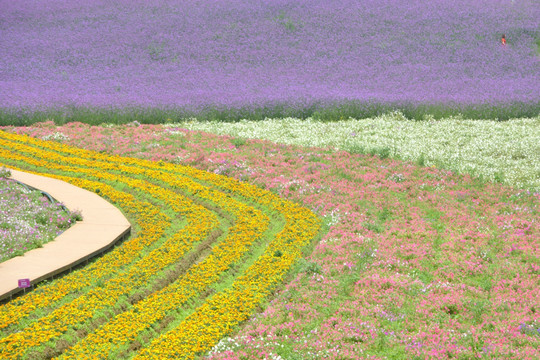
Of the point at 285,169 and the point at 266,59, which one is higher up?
the point at 266,59

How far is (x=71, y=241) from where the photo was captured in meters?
13.3

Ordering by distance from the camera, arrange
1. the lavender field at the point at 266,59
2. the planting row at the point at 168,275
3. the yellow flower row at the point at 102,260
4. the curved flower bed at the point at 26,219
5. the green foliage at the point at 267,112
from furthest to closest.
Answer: the lavender field at the point at 266,59 → the green foliage at the point at 267,112 → the curved flower bed at the point at 26,219 → the yellow flower row at the point at 102,260 → the planting row at the point at 168,275

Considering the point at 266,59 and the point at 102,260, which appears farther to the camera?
the point at 266,59

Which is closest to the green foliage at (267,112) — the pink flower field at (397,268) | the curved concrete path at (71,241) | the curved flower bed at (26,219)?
the pink flower field at (397,268)

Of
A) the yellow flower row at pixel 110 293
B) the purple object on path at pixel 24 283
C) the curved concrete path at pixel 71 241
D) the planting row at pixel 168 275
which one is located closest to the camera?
the yellow flower row at pixel 110 293

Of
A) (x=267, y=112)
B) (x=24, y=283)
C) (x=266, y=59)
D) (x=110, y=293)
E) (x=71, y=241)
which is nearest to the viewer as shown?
(x=24, y=283)

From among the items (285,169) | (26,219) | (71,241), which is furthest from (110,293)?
(285,169)

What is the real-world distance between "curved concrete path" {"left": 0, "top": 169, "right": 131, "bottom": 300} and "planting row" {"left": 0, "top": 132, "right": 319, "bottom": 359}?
34 cm

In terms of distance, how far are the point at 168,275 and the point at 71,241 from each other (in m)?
2.88

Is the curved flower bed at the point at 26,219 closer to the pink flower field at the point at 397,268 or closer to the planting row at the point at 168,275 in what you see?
the planting row at the point at 168,275

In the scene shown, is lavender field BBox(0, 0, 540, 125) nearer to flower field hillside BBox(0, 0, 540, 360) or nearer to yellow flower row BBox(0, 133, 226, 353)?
flower field hillside BBox(0, 0, 540, 360)

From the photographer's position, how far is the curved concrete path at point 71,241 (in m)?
11.4

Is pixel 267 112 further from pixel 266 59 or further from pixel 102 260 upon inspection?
pixel 102 260

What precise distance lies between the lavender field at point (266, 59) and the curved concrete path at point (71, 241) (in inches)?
464
